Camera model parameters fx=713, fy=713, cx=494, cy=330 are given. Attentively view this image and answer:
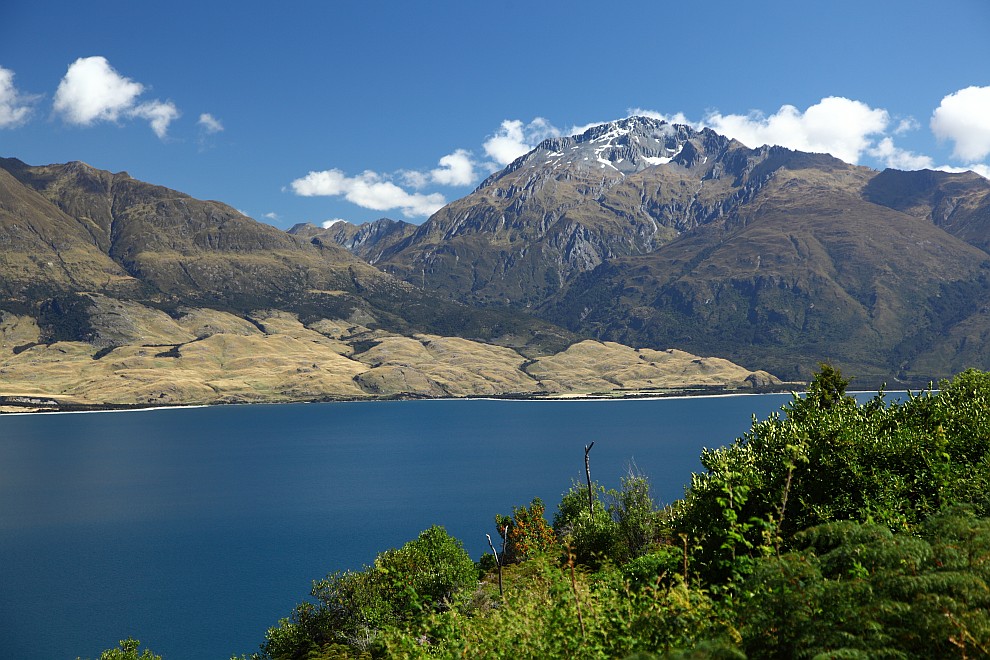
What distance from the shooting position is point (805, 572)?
47.7 ft

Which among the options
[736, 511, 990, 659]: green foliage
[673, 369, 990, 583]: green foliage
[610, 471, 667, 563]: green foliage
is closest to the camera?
[736, 511, 990, 659]: green foliage

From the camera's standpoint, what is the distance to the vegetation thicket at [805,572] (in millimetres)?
13250

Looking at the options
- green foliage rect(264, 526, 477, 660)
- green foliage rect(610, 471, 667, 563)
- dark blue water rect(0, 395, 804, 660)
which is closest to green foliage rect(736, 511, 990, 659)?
green foliage rect(610, 471, 667, 563)

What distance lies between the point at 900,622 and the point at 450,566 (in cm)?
5422

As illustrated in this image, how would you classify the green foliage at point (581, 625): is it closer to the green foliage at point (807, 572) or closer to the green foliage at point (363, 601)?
the green foliage at point (807, 572)

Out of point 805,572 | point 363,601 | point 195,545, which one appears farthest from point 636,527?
point 195,545

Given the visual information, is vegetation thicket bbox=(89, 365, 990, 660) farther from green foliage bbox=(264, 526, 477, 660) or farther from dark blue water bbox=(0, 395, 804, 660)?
dark blue water bbox=(0, 395, 804, 660)

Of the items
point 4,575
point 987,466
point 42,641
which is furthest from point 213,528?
point 987,466

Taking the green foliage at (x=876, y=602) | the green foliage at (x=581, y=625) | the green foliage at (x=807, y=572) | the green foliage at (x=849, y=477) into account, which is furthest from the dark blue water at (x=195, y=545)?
the green foliage at (x=876, y=602)

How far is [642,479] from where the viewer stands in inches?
2756

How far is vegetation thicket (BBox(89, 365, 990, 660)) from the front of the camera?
1325cm

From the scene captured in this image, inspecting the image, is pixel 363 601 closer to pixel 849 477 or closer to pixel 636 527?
pixel 636 527

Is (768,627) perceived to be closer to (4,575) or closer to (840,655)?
(840,655)

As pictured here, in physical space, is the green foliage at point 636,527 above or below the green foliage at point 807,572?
below
